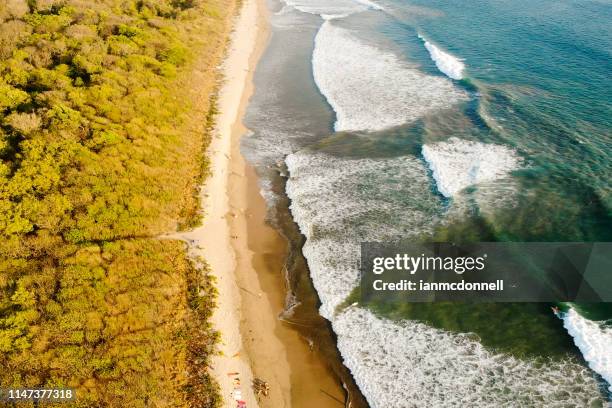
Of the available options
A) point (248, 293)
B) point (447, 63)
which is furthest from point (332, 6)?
point (248, 293)

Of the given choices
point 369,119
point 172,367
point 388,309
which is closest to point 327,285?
point 388,309

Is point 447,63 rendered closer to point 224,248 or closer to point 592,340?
point 224,248

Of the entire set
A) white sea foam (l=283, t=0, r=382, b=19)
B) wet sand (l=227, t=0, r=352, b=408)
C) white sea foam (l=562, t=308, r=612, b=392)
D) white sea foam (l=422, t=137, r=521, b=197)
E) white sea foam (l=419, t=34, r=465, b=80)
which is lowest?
wet sand (l=227, t=0, r=352, b=408)

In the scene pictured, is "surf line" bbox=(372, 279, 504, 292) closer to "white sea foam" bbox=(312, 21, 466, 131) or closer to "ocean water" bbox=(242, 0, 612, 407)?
"ocean water" bbox=(242, 0, 612, 407)

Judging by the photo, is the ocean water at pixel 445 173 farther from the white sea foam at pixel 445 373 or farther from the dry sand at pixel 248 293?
the dry sand at pixel 248 293

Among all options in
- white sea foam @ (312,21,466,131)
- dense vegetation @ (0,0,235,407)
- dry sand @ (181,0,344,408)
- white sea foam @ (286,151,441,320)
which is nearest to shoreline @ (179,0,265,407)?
dry sand @ (181,0,344,408)
